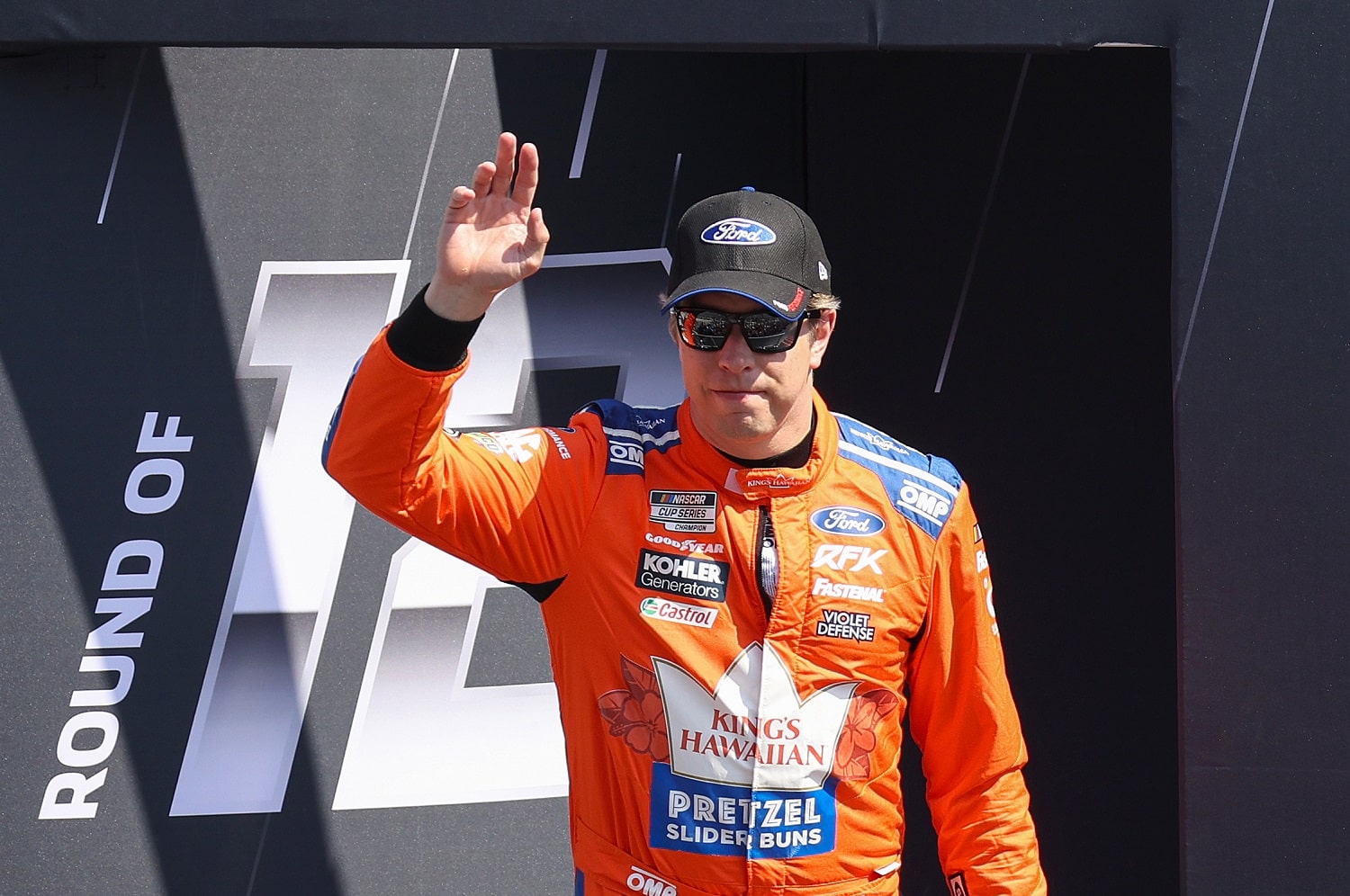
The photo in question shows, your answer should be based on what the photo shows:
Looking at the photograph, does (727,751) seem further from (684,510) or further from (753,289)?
(753,289)

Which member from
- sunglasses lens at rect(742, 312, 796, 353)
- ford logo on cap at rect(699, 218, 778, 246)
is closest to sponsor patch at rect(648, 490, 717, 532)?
sunglasses lens at rect(742, 312, 796, 353)

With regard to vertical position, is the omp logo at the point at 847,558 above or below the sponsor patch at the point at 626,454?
below

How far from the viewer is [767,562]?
1.67 metres

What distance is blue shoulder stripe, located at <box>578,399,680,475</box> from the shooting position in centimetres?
173

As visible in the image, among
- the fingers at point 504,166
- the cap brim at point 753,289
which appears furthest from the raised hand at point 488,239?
the cap brim at point 753,289

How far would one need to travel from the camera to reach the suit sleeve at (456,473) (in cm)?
145

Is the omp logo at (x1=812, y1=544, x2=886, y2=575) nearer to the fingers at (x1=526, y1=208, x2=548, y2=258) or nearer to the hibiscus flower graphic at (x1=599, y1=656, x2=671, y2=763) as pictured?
the hibiscus flower graphic at (x1=599, y1=656, x2=671, y2=763)

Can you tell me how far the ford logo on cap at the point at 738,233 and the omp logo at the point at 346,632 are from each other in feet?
3.59

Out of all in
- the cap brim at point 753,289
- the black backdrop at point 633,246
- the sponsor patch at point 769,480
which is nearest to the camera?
the cap brim at point 753,289

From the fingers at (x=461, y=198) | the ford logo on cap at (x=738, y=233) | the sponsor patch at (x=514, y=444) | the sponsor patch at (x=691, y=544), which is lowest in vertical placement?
the sponsor patch at (x=691, y=544)

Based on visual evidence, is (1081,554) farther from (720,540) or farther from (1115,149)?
(720,540)

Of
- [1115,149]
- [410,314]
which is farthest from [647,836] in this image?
[1115,149]

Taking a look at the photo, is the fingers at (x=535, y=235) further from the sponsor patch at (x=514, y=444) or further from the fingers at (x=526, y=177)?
the sponsor patch at (x=514, y=444)

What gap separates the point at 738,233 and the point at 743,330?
5.2 inches
